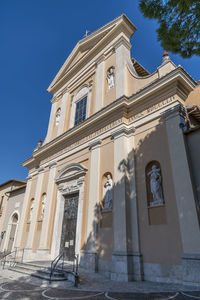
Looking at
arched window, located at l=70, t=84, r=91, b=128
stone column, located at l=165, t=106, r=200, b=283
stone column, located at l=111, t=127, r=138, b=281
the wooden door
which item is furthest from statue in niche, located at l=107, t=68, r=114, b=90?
the wooden door

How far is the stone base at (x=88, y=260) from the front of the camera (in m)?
7.38

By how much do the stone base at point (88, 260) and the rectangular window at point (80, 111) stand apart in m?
7.14

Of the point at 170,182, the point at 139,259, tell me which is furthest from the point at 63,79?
the point at 139,259

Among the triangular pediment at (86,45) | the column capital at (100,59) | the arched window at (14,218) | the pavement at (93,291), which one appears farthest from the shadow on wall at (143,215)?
the arched window at (14,218)

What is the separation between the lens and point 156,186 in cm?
676

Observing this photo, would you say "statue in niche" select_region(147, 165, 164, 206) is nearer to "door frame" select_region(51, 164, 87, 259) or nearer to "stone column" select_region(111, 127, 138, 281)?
"stone column" select_region(111, 127, 138, 281)

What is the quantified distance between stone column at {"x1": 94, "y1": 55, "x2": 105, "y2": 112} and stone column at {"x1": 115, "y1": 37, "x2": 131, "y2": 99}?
108cm

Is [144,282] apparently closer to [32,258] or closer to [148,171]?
[148,171]

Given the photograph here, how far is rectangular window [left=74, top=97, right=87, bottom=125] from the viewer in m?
12.2

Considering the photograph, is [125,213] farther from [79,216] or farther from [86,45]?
[86,45]

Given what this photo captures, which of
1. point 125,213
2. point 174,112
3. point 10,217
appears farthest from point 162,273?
point 10,217

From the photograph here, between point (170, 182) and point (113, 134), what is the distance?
3220 mm

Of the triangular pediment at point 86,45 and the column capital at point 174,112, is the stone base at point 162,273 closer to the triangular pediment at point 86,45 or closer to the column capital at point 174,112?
the column capital at point 174,112

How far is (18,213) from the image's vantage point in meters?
15.5
